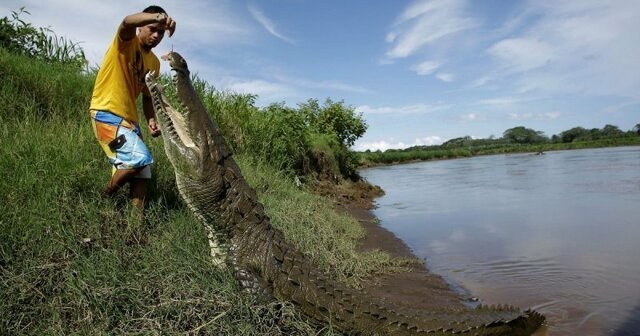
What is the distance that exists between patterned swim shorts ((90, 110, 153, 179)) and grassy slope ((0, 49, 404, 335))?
407mm

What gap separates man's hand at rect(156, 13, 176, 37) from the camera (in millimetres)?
2891

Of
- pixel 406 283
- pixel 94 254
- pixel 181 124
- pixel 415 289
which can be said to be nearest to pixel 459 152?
pixel 406 283

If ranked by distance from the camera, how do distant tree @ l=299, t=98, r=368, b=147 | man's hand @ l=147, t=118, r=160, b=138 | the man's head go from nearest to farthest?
the man's head, man's hand @ l=147, t=118, r=160, b=138, distant tree @ l=299, t=98, r=368, b=147

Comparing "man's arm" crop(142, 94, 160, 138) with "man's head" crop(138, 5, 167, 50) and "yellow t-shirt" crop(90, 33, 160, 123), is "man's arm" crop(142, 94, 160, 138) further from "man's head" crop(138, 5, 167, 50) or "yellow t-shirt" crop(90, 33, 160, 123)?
"man's head" crop(138, 5, 167, 50)

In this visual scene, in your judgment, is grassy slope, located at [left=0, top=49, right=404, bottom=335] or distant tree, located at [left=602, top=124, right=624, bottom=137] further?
distant tree, located at [left=602, top=124, right=624, bottom=137]

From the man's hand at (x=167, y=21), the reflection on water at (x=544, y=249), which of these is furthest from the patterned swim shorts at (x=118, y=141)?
the reflection on water at (x=544, y=249)

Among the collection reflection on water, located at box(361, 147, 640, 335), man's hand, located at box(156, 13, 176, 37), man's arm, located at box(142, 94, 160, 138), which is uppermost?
man's hand, located at box(156, 13, 176, 37)

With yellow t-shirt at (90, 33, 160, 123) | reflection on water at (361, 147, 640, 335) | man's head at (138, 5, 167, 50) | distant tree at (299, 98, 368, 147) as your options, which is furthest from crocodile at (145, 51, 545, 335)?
distant tree at (299, 98, 368, 147)

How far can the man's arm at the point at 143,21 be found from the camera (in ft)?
9.50

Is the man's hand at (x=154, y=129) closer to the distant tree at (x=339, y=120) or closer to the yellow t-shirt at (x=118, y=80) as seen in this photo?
the yellow t-shirt at (x=118, y=80)

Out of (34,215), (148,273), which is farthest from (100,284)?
(34,215)

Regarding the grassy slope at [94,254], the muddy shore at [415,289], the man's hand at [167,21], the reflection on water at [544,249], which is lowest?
the reflection on water at [544,249]

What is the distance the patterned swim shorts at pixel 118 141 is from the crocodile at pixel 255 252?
0.34 meters

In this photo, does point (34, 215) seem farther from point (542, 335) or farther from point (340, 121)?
point (340, 121)
